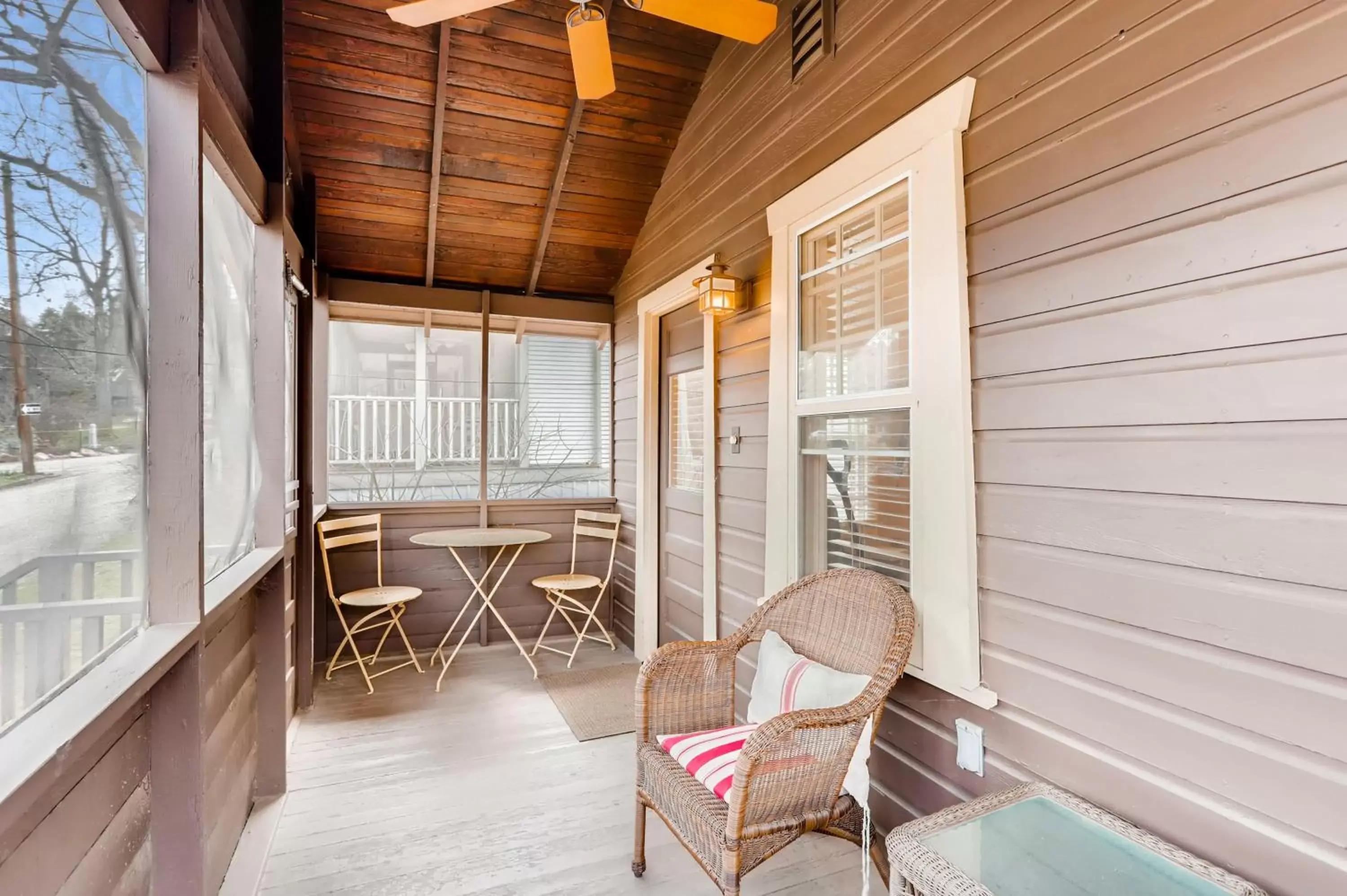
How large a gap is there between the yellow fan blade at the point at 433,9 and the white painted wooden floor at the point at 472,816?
2.68 m

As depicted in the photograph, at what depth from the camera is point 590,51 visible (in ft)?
7.59

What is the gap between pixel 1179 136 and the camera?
4.46 ft

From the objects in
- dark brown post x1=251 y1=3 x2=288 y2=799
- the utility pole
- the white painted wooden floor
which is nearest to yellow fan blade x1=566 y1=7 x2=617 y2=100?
dark brown post x1=251 y1=3 x2=288 y2=799

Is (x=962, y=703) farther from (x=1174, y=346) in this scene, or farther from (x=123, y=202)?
(x=123, y=202)

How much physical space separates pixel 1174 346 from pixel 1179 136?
427 mm

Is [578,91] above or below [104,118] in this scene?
above

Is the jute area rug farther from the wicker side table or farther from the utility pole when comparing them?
the utility pole

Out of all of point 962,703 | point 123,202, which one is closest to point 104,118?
point 123,202

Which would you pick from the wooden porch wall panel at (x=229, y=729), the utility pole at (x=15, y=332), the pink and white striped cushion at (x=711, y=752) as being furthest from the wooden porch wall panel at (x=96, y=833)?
the pink and white striped cushion at (x=711, y=752)

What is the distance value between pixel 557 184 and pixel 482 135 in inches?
19.8

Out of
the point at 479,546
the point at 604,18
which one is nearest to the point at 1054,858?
the point at 604,18

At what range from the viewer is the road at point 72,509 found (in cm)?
99

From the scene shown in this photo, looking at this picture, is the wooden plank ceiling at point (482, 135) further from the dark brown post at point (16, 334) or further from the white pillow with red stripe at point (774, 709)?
the white pillow with red stripe at point (774, 709)

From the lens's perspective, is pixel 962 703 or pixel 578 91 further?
pixel 578 91
